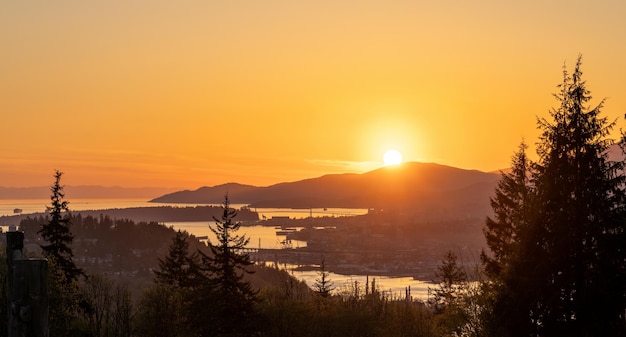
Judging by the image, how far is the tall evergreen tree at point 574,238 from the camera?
1210 inches

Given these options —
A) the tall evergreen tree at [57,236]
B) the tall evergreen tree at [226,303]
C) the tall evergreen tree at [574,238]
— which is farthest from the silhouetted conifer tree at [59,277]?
the tall evergreen tree at [574,238]

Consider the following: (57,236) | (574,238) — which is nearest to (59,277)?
(57,236)

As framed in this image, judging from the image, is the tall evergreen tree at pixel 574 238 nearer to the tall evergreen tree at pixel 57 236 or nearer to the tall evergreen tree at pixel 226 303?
the tall evergreen tree at pixel 226 303

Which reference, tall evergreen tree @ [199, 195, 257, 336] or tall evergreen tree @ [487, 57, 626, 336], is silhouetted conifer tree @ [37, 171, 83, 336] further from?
tall evergreen tree @ [487, 57, 626, 336]

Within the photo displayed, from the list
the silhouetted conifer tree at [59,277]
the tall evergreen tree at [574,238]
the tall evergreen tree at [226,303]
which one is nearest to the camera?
the tall evergreen tree at [574,238]

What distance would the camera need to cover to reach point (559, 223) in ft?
106

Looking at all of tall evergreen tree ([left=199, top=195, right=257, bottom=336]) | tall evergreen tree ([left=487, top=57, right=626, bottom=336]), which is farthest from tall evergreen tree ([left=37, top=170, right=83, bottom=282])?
tall evergreen tree ([left=487, top=57, right=626, bottom=336])

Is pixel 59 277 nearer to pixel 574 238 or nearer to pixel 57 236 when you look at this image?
pixel 57 236

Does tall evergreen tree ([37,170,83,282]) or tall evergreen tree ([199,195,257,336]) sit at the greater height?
tall evergreen tree ([37,170,83,282])

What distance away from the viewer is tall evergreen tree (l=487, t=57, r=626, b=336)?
3073 centimetres

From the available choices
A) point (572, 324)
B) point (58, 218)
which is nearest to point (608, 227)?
point (572, 324)

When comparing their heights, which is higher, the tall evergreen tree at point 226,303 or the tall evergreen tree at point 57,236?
the tall evergreen tree at point 57,236

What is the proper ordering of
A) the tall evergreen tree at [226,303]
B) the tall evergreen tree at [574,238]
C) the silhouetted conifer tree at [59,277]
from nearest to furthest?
1. the tall evergreen tree at [574,238]
2. the silhouetted conifer tree at [59,277]
3. the tall evergreen tree at [226,303]

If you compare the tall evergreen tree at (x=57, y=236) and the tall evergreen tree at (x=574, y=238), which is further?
the tall evergreen tree at (x=57, y=236)
